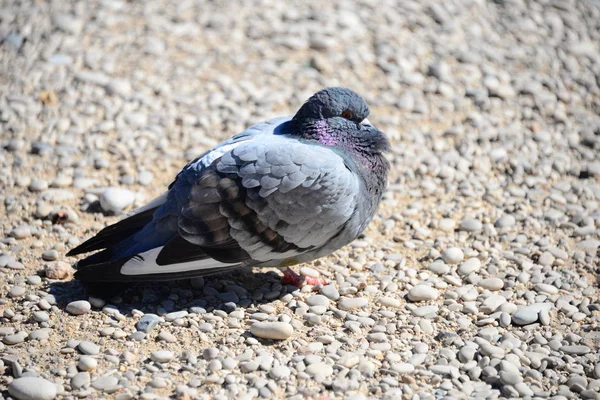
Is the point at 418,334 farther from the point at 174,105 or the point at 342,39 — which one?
the point at 342,39

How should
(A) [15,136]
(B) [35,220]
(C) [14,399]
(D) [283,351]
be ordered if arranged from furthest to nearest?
(A) [15,136]
(B) [35,220]
(D) [283,351]
(C) [14,399]

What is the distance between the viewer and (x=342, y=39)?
8.18 m

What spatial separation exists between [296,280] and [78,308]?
1.48m

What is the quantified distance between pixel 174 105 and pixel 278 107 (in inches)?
41.0

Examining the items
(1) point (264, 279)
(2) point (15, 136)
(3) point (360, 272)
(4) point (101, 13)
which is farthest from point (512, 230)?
(4) point (101, 13)

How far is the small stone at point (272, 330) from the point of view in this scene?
4.41 meters

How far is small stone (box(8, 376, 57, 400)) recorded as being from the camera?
387cm

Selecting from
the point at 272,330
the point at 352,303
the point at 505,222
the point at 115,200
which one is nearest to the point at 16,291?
the point at 115,200

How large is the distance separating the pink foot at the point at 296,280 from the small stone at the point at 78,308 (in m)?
1.35

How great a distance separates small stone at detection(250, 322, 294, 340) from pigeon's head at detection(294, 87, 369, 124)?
4.67ft

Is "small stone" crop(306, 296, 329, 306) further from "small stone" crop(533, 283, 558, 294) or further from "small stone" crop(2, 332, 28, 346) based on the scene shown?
"small stone" crop(2, 332, 28, 346)

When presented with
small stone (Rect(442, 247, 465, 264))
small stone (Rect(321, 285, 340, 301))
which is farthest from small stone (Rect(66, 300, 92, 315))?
small stone (Rect(442, 247, 465, 264))

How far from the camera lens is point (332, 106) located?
4930 millimetres

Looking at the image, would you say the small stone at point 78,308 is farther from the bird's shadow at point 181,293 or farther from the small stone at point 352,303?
the small stone at point 352,303
